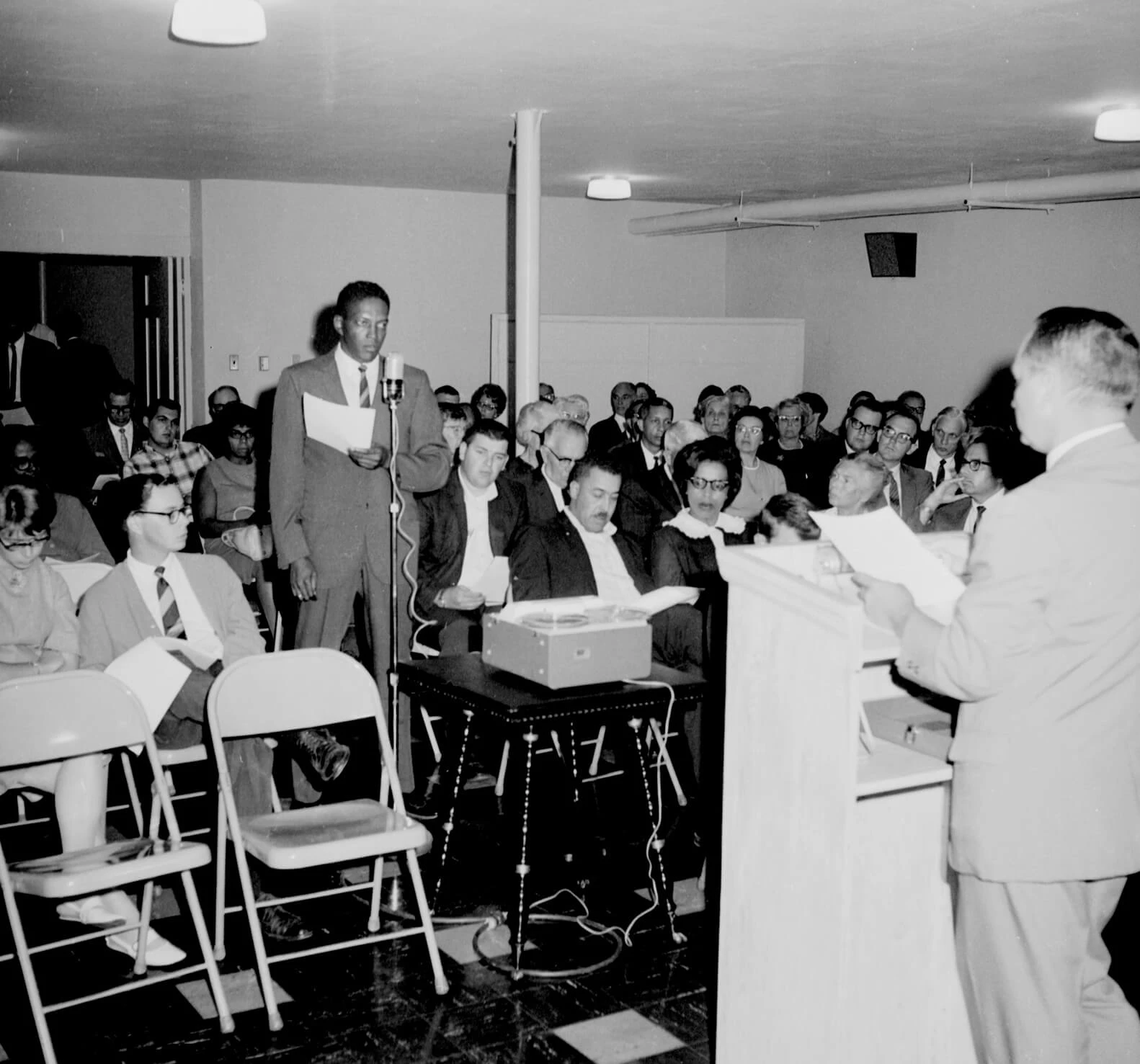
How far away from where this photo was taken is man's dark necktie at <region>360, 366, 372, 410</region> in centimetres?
437

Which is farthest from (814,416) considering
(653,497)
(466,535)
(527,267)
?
(466,535)

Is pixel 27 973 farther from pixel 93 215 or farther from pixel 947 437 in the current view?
pixel 93 215

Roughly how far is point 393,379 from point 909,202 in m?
6.11

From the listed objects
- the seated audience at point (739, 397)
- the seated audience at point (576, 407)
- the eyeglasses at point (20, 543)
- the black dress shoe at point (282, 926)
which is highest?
the seated audience at point (739, 397)

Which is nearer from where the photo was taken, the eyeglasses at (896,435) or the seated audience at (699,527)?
the seated audience at (699,527)

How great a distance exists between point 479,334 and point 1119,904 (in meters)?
7.86

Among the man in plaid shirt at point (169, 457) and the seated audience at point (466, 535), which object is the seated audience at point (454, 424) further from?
the man in plaid shirt at point (169, 457)

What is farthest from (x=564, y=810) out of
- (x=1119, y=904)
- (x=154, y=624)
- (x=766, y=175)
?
(x=766, y=175)

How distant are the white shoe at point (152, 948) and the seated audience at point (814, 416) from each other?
740 cm

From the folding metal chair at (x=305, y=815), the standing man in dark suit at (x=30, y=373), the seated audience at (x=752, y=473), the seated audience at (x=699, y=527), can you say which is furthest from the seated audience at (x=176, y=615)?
the standing man in dark suit at (x=30, y=373)

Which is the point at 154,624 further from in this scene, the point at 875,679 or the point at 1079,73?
the point at 1079,73

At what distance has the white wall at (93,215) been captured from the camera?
367 inches

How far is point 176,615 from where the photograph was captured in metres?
4.09

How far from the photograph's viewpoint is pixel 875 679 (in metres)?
2.93
